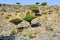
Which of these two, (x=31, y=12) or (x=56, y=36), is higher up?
(x=31, y=12)

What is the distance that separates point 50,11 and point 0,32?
19.2 metres

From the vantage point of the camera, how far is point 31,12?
2803 inches

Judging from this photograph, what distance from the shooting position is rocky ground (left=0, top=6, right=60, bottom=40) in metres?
47.8

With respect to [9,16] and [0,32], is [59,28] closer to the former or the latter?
[0,32]

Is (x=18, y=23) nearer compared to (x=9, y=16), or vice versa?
(x=18, y=23)

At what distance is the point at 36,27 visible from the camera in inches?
2178

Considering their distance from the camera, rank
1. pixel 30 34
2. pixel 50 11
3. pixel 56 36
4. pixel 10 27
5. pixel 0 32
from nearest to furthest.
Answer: pixel 56 36, pixel 30 34, pixel 0 32, pixel 10 27, pixel 50 11

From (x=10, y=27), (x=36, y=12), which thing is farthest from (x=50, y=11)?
(x=10, y=27)

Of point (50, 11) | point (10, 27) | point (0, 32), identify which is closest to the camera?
point (0, 32)

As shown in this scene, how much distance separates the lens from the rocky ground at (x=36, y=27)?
47.8m

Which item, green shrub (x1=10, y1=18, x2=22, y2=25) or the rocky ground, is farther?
green shrub (x1=10, y1=18, x2=22, y2=25)

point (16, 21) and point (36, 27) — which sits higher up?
point (16, 21)

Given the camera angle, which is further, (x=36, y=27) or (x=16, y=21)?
(x=16, y=21)

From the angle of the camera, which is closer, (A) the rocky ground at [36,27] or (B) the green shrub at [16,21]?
(A) the rocky ground at [36,27]
